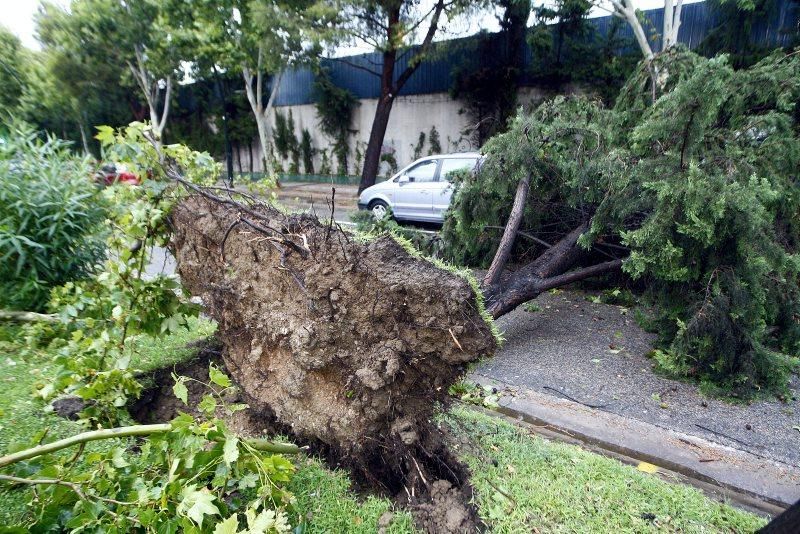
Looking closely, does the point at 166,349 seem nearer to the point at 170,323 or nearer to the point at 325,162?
the point at 170,323

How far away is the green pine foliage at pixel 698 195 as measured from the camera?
382 centimetres

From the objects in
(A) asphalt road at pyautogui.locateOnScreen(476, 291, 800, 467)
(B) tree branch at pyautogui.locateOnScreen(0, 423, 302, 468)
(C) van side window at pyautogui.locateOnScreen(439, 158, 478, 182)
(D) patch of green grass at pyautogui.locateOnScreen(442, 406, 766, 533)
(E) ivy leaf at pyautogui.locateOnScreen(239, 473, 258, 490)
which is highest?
(C) van side window at pyautogui.locateOnScreen(439, 158, 478, 182)

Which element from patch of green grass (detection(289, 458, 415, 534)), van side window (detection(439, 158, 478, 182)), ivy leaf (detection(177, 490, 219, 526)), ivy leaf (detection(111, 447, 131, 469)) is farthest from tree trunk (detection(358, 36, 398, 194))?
ivy leaf (detection(177, 490, 219, 526))

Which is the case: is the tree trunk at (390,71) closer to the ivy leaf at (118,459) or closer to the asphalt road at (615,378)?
the asphalt road at (615,378)

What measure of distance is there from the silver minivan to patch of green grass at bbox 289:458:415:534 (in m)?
8.09

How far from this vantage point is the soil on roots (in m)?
2.28

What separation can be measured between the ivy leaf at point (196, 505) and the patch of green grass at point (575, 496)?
1233mm

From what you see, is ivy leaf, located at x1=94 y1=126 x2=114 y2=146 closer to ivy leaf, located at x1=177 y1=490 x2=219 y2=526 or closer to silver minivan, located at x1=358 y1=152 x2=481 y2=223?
ivy leaf, located at x1=177 y1=490 x2=219 y2=526

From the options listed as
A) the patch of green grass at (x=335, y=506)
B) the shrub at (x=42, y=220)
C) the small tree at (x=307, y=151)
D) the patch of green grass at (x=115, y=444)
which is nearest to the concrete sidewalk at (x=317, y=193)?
the small tree at (x=307, y=151)

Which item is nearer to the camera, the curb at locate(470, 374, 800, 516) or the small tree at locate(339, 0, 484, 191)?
the curb at locate(470, 374, 800, 516)

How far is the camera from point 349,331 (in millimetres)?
2492

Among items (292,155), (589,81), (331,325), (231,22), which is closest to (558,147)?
(331,325)

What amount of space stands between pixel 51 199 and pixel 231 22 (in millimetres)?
12078

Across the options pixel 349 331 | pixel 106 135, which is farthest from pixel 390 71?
pixel 349 331
